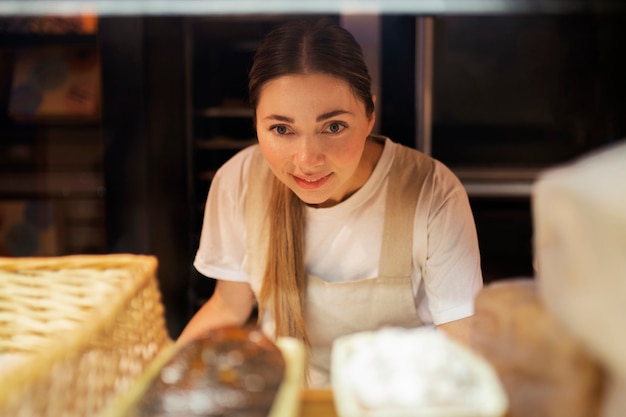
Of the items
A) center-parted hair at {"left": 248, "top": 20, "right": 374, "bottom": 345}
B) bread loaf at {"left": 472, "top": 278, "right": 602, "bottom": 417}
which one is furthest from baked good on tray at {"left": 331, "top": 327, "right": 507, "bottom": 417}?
center-parted hair at {"left": 248, "top": 20, "right": 374, "bottom": 345}

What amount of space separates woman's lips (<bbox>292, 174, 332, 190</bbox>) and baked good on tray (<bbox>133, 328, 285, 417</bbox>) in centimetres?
25

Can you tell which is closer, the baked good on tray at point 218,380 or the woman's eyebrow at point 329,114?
the baked good on tray at point 218,380

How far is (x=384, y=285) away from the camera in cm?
93

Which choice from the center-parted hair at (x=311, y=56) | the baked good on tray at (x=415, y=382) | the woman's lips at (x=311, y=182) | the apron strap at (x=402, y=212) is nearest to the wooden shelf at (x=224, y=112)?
the center-parted hair at (x=311, y=56)

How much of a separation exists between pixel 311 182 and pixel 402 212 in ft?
0.50

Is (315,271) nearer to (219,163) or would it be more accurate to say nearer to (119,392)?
(219,163)

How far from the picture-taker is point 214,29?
0.89m

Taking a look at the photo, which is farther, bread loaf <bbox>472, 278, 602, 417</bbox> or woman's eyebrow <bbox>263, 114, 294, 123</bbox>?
woman's eyebrow <bbox>263, 114, 294, 123</bbox>

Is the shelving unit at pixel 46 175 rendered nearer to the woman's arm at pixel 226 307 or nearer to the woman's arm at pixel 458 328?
the woman's arm at pixel 226 307

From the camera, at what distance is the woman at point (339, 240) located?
0.90 meters

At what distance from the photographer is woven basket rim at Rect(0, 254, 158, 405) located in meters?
0.58

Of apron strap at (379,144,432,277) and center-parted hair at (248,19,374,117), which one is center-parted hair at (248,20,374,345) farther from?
apron strap at (379,144,432,277)

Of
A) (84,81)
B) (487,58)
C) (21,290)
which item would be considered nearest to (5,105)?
(84,81)

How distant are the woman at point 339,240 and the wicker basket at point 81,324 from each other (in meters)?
0.09
